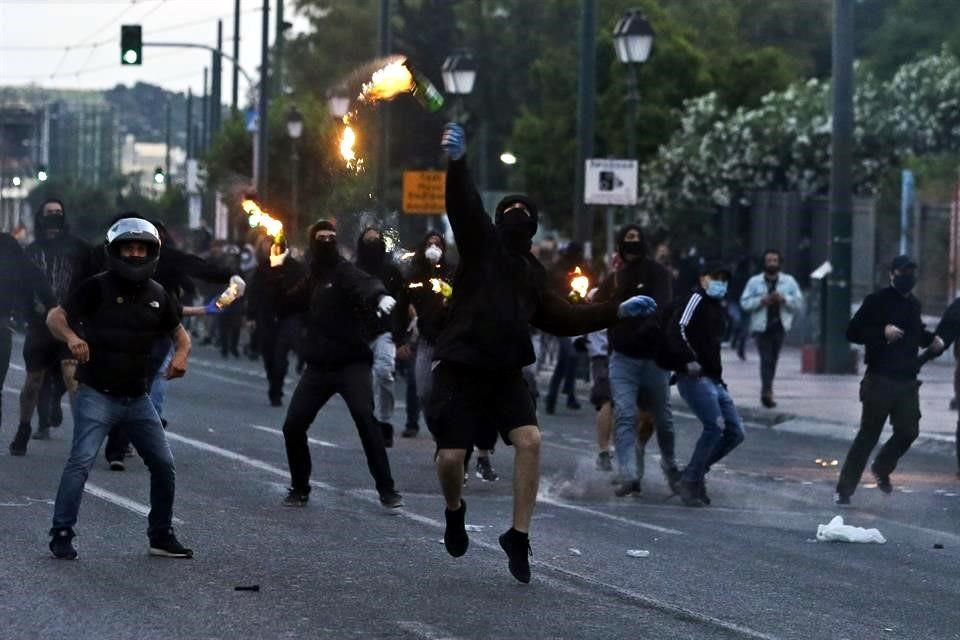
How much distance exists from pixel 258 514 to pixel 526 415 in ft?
10.3

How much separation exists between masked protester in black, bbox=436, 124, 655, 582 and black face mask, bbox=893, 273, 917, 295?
571cm

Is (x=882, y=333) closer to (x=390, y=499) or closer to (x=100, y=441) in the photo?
(x=390, y=499)

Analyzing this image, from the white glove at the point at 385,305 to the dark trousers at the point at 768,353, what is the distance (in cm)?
1208

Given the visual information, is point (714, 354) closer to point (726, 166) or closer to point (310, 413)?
point (310, 413)

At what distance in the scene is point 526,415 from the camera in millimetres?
10945

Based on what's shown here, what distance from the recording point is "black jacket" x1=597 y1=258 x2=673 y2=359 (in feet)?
51.3

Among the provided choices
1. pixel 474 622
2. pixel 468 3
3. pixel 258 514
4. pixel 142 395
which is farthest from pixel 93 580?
pixel 468 3

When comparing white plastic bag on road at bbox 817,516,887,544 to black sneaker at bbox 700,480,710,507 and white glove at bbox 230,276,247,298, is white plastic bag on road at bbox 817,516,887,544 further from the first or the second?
white glove at bbox 230,276,247,298

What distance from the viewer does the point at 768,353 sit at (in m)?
25.1

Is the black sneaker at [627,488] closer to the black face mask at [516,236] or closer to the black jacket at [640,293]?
the black jacket at [640,293]

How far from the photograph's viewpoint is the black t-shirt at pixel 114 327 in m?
11.3

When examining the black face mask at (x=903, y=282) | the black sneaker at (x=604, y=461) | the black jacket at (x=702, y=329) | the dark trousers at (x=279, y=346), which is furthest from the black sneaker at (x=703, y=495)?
the dark trousers at (x=279, y=346)

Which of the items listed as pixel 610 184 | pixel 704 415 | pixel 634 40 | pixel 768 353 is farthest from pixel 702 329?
pixel 634 40

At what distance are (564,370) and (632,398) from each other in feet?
28.3
